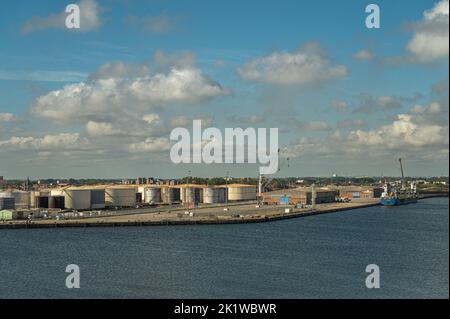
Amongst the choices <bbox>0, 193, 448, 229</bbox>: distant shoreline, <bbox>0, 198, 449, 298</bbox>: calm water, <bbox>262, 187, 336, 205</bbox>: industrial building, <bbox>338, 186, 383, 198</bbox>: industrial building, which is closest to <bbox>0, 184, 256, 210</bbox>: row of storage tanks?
<bbox>262, 187, 336, 205</bbox>: industrial building

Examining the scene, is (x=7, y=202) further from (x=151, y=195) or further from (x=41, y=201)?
(x=151, y=195)

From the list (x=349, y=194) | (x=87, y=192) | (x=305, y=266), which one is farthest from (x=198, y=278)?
(x=349, y=194)

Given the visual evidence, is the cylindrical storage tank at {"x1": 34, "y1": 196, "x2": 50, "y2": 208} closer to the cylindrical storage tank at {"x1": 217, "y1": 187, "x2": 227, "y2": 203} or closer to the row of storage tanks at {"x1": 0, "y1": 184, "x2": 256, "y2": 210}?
the row of storage tanks at {"x1": 0, "y1": 184, "x2": 256, "y2": 210}

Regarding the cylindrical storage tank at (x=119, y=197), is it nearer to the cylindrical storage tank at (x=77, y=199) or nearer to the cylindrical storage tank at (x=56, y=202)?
the cylindrical storage tank at (x=77, y=199)

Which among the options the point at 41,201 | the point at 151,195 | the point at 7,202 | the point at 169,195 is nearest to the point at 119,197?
the point at 151,195
